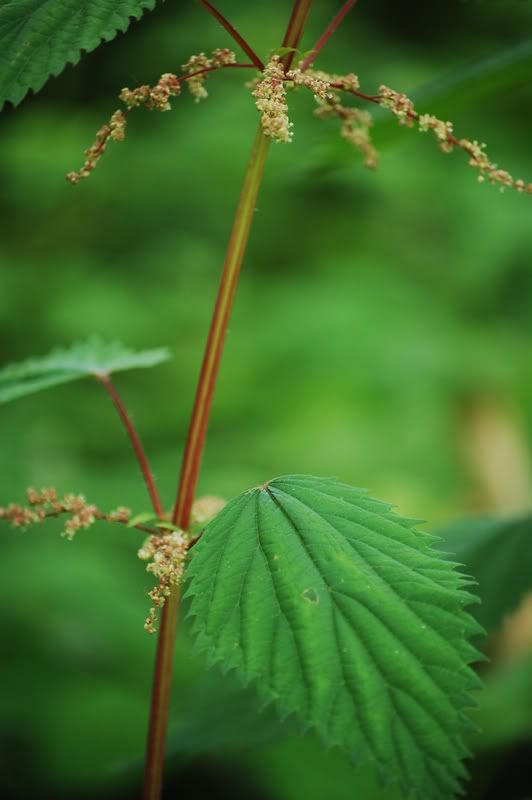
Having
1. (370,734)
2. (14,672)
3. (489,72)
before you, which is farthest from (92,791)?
(489,72)

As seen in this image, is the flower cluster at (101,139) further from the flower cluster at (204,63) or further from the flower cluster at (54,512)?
the flower cluster at (54,512)

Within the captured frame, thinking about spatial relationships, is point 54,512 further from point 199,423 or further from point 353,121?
point 353,121

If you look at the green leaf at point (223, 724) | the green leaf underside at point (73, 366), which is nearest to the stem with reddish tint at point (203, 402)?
the green leaf underside at point (73, 366)

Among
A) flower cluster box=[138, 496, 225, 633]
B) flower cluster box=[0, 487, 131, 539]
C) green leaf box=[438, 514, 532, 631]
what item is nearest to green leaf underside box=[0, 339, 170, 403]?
flower cluster box=[0, 487, 131, 539]

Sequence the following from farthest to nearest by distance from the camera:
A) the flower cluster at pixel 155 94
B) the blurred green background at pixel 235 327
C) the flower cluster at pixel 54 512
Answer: the blurred green background at pixel 235 327 < the flower cluster at pixel 54 512 < the flower cluster at pixel 155 94

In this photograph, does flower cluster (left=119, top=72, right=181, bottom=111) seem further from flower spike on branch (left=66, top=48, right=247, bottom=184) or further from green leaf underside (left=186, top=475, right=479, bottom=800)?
green leaf underside (left=186, top=475, right=479, bottom=800)

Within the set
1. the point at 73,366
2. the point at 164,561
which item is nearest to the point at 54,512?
the point at 164,561
